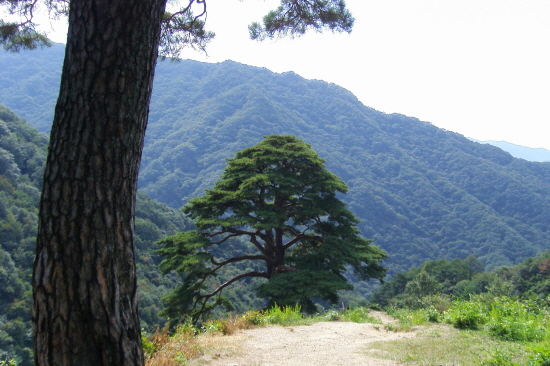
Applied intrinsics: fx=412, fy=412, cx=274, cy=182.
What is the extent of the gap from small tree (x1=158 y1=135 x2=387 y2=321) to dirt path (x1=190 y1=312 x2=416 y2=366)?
526 cm

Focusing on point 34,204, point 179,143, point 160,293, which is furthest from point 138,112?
point 179,143

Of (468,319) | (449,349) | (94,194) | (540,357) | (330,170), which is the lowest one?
(330,170)

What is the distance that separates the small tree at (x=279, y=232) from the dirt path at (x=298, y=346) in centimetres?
526

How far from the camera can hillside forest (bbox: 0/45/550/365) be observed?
128ft

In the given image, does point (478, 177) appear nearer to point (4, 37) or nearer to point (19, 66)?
point (4, 37)

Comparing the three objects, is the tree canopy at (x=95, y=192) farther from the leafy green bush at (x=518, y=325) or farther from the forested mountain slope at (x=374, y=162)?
the forested mountain slope at (x=374, y=162)

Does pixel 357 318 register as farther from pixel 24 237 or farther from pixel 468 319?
pixel 24 237

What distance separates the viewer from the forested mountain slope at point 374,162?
8244 centimetres

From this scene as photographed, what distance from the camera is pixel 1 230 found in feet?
95.8

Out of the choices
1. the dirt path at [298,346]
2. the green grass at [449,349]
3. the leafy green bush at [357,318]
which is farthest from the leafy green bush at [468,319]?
the leafy green bush at [357,318]

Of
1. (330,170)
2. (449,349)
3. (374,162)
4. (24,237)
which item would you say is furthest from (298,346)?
(374,162)

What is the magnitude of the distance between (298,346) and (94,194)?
3.89 m

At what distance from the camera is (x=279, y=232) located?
14711 mm

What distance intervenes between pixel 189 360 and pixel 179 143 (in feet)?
336
